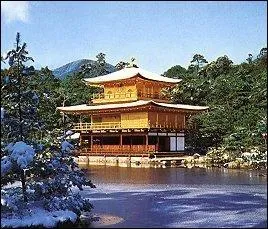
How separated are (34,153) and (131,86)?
2840cm

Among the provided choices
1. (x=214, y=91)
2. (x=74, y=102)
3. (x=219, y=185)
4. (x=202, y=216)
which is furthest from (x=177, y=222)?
(x=74, y=102)

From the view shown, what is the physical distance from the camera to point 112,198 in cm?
1673

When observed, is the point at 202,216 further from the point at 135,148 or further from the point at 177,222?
the point at 135,148

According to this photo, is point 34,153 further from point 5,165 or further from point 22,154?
point 5,165

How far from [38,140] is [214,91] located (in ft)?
99.3

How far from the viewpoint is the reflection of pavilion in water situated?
35875 mm

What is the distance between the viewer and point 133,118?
36938 millimetres

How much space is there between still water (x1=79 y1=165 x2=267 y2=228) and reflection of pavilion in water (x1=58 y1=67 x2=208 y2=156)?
415 inches

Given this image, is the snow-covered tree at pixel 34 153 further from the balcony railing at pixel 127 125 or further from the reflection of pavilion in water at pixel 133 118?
the balcony railing at pixel 127 125

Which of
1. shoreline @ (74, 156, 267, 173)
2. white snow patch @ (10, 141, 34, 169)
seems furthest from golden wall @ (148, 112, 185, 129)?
white snow patch @ (10, 141, 34, 169)

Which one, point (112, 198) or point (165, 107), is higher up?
point (165, 107)

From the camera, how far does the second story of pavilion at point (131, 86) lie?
1529 inches

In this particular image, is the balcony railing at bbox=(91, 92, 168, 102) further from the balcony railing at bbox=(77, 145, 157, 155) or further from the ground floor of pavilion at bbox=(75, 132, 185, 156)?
the balcony railing at bbox=(77, 145, 157, 155)

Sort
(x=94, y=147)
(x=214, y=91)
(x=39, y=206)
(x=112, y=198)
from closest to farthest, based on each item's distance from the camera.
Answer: (x=39, y=206) < (x=112, y=198) < (x=94, y=147) < (x=214, y=91)
